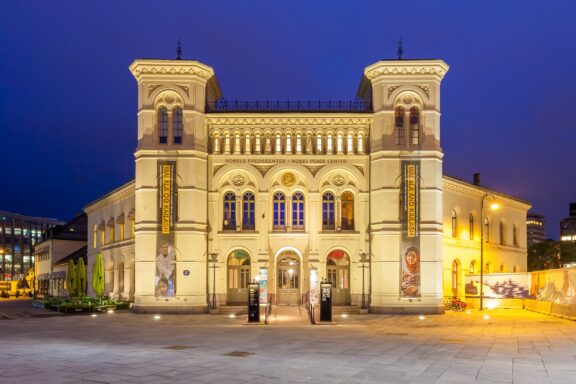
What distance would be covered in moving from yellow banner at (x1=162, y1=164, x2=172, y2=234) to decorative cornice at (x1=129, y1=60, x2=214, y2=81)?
5.92 metres

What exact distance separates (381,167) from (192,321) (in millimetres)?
15257

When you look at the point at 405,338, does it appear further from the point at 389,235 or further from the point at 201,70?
the point at 201,70

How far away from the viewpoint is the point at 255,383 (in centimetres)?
1546

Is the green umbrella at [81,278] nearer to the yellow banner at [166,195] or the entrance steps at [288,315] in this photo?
the yellow banner at [166,195]

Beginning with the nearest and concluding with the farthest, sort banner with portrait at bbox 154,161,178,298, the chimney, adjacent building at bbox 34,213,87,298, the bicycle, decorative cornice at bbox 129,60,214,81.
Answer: banner with portrait at bbox 154,161,178,298
decorative cornice at bbox 129,60,214,81
the bicycle
the chimney
adjacent building at bbox 34,213,87,298

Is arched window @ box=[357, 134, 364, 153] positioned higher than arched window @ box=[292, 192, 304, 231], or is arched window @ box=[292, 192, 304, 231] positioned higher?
arched window @ box=[357, 134, 364, 153]

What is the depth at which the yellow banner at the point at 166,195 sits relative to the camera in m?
41.1

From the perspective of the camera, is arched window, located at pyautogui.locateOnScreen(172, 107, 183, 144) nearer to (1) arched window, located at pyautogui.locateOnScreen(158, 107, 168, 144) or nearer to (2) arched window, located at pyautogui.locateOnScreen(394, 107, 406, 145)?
(1) arched window, located at pyautogui.locateOnScreen(158, 107, 168, 144)

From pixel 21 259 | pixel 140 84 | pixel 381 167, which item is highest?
pixel 140 84

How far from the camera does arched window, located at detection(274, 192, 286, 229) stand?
43.2 metres

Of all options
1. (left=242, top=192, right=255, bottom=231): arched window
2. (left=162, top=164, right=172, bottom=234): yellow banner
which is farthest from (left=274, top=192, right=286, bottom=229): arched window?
(left=162, top=164, right=172, bottom=234): yellow banner

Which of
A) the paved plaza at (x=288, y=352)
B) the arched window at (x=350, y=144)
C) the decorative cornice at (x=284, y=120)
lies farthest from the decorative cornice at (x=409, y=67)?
the paved plaza at (x=288, y=352)

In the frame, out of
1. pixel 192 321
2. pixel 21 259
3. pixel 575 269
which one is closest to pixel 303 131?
pixel 192 321

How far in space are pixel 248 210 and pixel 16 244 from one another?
144989 millimetres
